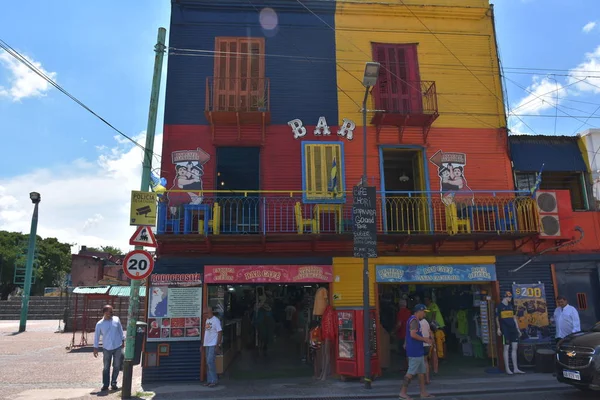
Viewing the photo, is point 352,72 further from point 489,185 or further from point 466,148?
point 489,185

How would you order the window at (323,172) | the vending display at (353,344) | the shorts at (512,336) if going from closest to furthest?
the vending display at (353,344)
the shorts at (512,336)
the window at (323,172)

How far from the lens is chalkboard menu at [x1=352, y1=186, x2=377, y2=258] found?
9656mm

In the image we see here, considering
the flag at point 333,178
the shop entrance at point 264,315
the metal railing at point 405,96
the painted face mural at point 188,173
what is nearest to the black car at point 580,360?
the shop entrance at point 264,315

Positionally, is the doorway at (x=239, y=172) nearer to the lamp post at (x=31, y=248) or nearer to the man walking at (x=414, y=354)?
the man walking at (x=414, y=354)

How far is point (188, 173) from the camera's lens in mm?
11844

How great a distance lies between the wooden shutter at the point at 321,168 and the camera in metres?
11.9

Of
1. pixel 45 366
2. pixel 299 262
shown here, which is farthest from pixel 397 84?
pixel 45 366

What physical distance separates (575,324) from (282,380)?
7.09 metres

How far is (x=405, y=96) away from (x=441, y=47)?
7.04ft

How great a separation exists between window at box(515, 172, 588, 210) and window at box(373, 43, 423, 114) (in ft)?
12.6

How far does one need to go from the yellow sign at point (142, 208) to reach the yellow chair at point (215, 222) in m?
1.81

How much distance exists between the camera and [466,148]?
12914 millimetres

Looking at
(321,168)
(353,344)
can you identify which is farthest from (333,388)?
(321,168)

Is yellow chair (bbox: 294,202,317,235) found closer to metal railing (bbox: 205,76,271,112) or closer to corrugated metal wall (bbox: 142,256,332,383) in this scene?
corrugated metal wall (bbox: 142,256,332,383)
